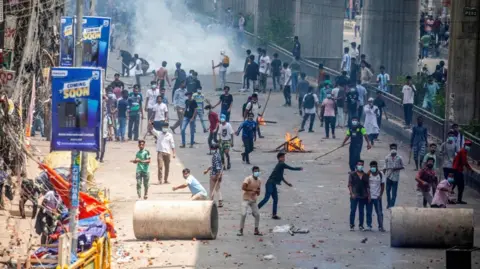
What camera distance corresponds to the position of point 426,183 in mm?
27328

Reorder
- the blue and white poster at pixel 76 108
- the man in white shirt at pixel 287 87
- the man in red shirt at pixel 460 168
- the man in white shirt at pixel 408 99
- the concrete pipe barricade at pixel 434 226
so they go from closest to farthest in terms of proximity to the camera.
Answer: the blue and white poster at pixel 76 108 < the concrete pipe barricade at pixel 434 226 < the man in red shirt at pixel 460 168 < the man in white shirt at pixel 408 99 < the man in white shirt at pixel 287 87

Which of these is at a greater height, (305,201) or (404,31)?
(404,31)

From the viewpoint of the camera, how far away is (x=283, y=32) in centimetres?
5803

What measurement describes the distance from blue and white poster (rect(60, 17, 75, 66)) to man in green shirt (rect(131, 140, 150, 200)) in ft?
8.25

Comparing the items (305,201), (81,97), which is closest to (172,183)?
(305,201)

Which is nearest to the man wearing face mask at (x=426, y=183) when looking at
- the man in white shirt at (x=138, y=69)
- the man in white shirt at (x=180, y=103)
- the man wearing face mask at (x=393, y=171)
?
the man wearing face mask at (x=393, y=171)

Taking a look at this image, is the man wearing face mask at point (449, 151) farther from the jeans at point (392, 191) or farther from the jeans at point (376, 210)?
the jeans at point (376, 210)

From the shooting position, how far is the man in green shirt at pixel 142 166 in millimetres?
28328

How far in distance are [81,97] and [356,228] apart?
8.51 m

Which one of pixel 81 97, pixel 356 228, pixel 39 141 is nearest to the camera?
pixel 81 97

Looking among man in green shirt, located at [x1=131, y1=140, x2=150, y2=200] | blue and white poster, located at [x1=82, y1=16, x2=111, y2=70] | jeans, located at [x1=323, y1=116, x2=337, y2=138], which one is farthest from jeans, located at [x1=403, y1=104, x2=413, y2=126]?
blue and white poster, located at [x1=82, y1=16, x2=111, y2=70]

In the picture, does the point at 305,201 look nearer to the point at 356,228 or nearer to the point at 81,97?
the point at 356,228

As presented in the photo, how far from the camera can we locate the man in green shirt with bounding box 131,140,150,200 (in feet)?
92.9

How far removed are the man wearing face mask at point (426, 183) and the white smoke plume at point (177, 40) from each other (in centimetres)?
2633
